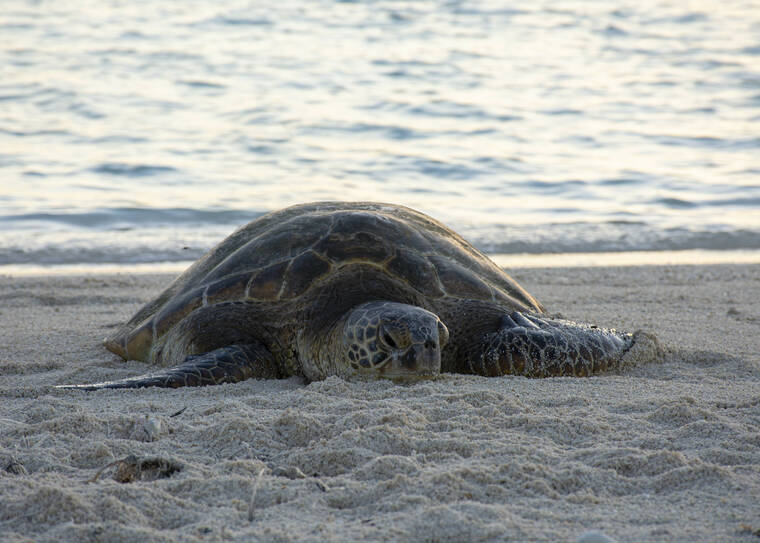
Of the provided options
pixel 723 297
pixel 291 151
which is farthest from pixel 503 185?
pixel 723 297

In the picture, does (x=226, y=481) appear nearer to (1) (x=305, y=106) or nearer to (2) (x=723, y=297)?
(2) (x=723, y=297)

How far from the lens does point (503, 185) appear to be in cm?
1200

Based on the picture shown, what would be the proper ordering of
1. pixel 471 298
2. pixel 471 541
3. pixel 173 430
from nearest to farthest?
pixel 471 541
pixel 173 430
pixel 471 298

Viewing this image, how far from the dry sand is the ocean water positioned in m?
5.20

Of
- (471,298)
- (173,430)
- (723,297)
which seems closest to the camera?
(173,430)

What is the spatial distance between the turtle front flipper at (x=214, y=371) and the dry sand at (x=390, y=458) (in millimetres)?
82

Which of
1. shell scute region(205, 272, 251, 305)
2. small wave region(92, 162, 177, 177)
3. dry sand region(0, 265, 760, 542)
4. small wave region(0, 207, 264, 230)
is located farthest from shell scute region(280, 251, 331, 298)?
small wave region(92, 162, 177, 177)

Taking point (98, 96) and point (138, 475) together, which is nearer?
point (138, 475)

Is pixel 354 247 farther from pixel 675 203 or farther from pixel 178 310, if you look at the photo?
pixel 675 203

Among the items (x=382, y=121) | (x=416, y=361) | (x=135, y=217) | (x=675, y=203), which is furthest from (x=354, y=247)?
(x=382, y=121)

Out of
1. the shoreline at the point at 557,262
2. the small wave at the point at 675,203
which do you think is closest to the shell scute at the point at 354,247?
the shoreline at the point at 557,262

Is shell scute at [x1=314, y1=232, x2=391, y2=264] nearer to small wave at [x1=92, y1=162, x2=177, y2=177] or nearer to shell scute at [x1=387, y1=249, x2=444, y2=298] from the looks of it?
shell scute at [x1=387, y1=249, x2=444, y2=298]

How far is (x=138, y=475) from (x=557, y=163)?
11798 mm

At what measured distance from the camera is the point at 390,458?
2.54 meters
